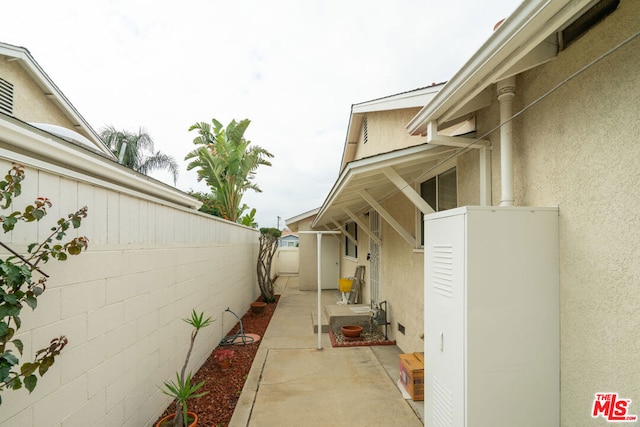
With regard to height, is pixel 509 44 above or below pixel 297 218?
above

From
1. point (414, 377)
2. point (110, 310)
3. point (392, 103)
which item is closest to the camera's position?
point (110, 310)

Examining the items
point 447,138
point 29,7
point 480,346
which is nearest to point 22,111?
point 29,7

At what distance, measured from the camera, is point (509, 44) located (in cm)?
190

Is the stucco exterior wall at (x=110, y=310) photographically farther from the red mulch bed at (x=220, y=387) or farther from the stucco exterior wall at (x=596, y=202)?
the stucco exterior wall at (x=596, y=202)

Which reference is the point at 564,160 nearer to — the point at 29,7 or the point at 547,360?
the point at 547,360

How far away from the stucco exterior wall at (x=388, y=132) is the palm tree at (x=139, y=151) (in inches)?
757

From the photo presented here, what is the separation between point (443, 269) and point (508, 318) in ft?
1.98

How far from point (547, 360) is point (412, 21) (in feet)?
22.0

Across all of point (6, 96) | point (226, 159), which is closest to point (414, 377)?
A: point (6, 96)

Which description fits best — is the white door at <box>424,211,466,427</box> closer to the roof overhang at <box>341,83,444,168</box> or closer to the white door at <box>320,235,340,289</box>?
the roof overhang at <box>341,83,444,168</box>

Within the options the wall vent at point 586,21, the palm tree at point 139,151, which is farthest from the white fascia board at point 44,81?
the palm tree at point 139,151

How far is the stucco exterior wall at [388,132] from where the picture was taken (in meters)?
7.68

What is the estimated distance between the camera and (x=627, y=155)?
1857 millimetres

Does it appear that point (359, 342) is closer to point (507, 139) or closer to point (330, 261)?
point (507, 139)
